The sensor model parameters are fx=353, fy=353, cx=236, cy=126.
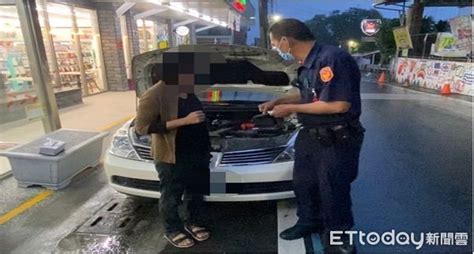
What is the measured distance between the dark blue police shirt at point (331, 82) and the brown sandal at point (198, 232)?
3.87ft

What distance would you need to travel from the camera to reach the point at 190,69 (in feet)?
7.75

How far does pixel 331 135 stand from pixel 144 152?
5.18 ft

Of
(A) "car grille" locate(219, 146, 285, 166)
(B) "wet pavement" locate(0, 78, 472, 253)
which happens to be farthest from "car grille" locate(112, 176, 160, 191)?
(A) "car grille" locate(219, 146, 285, 166)

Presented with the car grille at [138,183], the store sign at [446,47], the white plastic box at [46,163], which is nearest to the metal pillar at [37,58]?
the white plastic box at [46,163]

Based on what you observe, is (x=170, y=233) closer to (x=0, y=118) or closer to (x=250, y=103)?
(x=250, y=103)

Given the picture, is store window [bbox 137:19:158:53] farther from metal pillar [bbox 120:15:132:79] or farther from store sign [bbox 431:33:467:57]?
store sign [bbox 431:33:467:57]

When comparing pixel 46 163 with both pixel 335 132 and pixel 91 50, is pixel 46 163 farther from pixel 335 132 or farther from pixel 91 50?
pixel 91 50

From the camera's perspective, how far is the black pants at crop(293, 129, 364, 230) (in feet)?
7.52

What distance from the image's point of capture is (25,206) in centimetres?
342

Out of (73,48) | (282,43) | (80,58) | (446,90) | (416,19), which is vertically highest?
(416,19)

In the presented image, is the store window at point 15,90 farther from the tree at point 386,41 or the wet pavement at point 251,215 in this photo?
the tree at point 386,41

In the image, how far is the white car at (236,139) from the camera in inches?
109

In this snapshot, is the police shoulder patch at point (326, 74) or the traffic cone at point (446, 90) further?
the traffic cone at point (446, 90)

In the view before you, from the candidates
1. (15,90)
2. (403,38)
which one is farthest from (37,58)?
(403,38)
